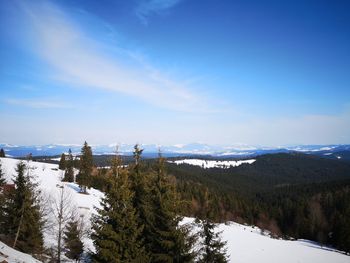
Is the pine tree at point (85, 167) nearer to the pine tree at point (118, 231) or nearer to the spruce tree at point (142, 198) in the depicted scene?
the spruce tree at point (142, 198)

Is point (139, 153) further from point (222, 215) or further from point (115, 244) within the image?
point (222, 215)

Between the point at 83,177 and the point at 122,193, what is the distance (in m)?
62.9

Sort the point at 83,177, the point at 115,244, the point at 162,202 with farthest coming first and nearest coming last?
the point at 83,177 < the point at 162,202 < the point at 115,244

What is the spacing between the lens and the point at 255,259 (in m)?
53.0

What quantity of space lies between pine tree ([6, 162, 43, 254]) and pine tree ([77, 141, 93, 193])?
161 feet

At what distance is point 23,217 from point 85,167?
167 feet

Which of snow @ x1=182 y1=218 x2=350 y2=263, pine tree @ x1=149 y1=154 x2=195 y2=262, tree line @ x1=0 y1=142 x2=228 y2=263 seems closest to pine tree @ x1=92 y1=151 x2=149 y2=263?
tree line @ x1=0 y1=142 x2=228 y2=263

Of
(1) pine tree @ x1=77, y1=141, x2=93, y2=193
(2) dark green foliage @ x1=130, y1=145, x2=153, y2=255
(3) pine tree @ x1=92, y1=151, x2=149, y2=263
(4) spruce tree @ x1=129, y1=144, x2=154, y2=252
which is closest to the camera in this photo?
(3) pine tree @ x1=92, y1=151, x2=149, y2=263

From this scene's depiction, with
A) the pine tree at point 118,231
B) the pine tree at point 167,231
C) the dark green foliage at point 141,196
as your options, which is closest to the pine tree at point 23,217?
the dark green foliage at point 141,196

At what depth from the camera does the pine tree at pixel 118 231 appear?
20422 mm

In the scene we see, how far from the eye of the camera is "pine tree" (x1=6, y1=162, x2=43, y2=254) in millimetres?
30234

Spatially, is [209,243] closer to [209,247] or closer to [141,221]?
[209,247]

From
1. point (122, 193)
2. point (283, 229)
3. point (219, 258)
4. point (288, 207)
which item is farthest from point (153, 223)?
point (288, 207)

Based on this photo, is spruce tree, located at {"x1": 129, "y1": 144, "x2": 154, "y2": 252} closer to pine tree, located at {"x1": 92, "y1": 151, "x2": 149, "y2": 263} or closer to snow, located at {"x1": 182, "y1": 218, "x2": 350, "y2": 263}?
pine tree, located at {"x1": 92, "y1": 151, "x2": 149, "y2": 263}
